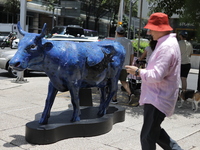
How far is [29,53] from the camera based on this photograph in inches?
177

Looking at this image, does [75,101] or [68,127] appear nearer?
[68,127]

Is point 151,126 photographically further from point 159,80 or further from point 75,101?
point 75,101

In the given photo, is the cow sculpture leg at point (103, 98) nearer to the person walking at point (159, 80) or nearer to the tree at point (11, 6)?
the person walking at point (159, 80)

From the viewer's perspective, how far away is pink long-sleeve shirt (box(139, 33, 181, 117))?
326 cm

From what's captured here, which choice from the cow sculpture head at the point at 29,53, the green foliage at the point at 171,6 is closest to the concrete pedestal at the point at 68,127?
the cow sculpture head at the point at 29,53

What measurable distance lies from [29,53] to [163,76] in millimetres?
2144

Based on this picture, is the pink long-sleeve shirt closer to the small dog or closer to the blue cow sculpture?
the blue cow sculpture

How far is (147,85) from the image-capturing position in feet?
11.4

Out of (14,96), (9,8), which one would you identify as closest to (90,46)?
(14,96)

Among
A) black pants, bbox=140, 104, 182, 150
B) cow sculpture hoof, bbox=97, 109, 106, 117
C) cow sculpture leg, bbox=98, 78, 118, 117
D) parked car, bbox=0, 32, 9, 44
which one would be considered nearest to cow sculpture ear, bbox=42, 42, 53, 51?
cow sculpture leg, bbox=98, 78, 118, 117

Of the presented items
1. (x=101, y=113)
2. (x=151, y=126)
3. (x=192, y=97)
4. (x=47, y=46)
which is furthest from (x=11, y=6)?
(x=151, y=126)

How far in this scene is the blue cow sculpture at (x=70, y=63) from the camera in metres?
4.54

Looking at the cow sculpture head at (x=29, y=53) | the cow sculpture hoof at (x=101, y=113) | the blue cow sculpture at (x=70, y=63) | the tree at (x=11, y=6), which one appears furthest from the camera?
the tree at (x=11, y=6)

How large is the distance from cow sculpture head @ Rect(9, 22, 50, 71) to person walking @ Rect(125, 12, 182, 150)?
169 centimetres
